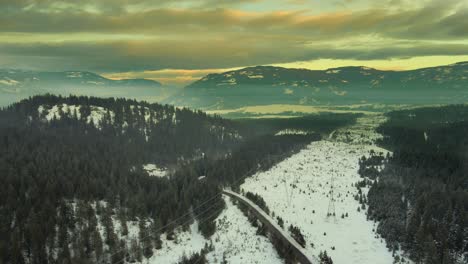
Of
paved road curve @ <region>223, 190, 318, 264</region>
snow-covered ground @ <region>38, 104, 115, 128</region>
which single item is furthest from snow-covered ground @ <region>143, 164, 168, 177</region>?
paved road curve @ <region>223, 190, 318, 264</region>

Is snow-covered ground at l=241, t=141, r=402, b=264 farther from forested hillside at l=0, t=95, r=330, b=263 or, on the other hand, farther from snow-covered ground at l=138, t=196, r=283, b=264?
forested hillside at l=0, t=95, r=330, b=263

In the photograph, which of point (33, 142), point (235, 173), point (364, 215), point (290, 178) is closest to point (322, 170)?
point (290, 178)

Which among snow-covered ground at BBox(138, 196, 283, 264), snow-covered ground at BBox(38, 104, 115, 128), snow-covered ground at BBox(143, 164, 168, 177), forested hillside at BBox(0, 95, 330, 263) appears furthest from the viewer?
snow-covered ground at BBox(38, 104, 115, 128)

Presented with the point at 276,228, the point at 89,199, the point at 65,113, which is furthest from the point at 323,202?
the point at 65,113

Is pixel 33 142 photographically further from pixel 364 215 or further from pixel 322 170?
pixel 364 215

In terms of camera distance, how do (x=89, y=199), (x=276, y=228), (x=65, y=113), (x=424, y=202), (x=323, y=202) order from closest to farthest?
(x=276, y=228) < (x=424, y=202) < (x=89, y=199) < (x=323, y=202) < (x=65, y=113)

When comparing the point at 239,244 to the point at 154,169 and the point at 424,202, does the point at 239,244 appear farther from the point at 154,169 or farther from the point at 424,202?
the point at 154,169

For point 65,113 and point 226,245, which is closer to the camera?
point 226,245

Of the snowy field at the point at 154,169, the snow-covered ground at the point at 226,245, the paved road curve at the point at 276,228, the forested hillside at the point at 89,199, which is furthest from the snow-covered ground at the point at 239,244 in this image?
the snowy field at the point at 154,169
